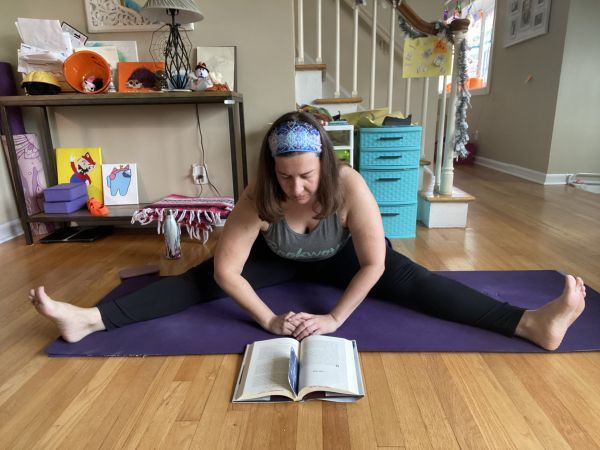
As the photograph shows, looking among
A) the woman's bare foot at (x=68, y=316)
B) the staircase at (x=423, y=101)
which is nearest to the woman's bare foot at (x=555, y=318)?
the woman's bare foot at (x=68, y=316)

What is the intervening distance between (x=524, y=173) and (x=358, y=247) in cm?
362

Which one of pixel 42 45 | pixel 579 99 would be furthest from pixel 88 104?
pixel 579 99

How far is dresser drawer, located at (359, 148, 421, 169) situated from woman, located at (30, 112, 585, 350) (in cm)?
91

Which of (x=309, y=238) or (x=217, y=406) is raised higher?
(x=309, y=238)

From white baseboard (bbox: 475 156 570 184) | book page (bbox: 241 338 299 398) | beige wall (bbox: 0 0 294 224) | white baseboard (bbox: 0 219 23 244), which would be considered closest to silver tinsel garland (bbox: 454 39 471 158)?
beige wall (bbox: 0 0 294 224)

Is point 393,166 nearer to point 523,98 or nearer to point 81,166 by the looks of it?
point 81,166

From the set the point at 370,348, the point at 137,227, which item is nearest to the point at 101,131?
the point at 137,227

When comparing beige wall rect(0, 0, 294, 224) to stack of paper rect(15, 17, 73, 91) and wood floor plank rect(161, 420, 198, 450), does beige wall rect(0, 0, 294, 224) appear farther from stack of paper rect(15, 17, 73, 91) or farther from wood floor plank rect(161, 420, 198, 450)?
wood floor plank rect(161, 420, 198, 450)

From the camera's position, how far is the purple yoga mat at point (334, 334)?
1.14m

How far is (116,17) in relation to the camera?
218 cm

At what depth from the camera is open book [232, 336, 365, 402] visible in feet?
3.07

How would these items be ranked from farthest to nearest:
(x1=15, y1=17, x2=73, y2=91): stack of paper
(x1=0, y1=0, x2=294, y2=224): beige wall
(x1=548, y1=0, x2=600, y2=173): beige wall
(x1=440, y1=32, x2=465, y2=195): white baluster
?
(x1=548, y1=0, x2=600, y2=173): beige wall → (x1=440, y1=32, x2=465, y2=195): white baluster → (x1=0, y1=0, x2=294, y2=224): beige wall → (x1=15, y1=17, x2=73, y2=91): stack of paper

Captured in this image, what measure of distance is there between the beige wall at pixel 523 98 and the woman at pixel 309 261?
312 centimetres

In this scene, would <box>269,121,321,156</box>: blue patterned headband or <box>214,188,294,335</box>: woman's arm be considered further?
<box>214,188,294,335</box>: woman's arm
